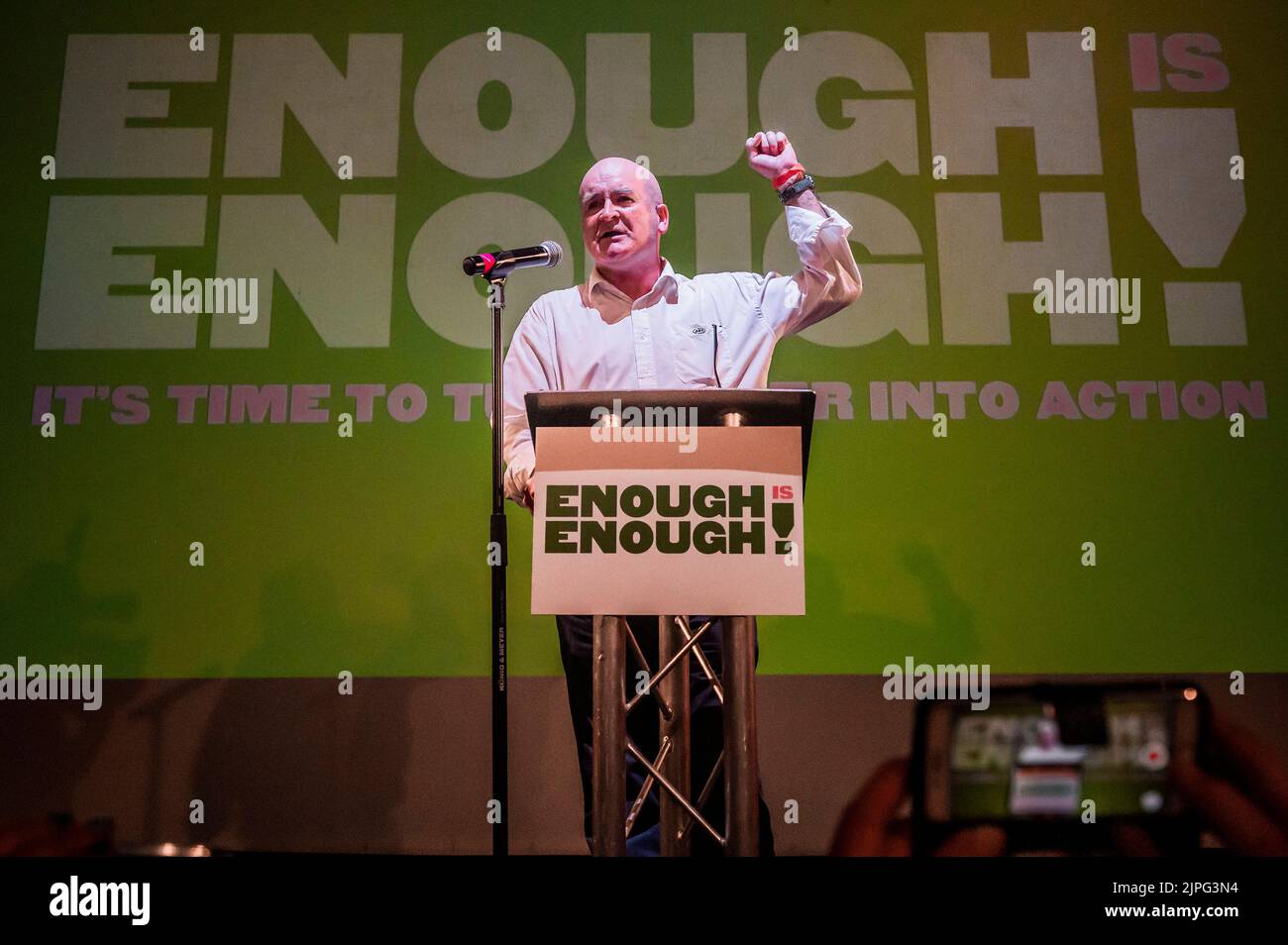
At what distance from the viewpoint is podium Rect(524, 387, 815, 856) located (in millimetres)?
2014

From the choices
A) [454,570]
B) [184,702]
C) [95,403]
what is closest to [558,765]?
[454,570]

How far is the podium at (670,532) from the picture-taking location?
201 centimetres

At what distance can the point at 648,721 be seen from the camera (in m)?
2.65

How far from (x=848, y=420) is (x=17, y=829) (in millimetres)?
2849

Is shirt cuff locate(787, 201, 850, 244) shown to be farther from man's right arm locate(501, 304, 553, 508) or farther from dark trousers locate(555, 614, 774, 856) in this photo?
dark trousers locate(555, 614, 774, 856)

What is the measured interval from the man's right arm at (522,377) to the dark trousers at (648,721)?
45cm

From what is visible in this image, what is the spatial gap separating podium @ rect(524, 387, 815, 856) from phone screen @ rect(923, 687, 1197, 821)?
3.96 feet

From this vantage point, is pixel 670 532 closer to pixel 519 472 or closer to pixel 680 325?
pixel 519 472

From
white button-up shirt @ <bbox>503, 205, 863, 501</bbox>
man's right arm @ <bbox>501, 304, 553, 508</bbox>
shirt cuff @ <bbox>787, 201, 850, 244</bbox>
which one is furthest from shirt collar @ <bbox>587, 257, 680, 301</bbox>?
shirt cuff @ <bbox>787, 201, 850, 244</bbox>

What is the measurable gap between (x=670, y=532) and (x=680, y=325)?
966 mm

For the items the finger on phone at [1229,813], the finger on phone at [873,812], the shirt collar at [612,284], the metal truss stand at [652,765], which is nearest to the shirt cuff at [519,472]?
the metal truss stand at [652,765]

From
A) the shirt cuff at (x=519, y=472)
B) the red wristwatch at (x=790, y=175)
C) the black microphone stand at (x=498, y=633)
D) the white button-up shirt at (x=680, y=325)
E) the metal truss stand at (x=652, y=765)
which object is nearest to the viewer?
the metal truss stand at (x=652, y=765)

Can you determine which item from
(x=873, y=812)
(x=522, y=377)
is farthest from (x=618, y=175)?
(x=873, y=812)

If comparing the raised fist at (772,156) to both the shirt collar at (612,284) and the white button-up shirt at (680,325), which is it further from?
the shirt collar at (612,284)
